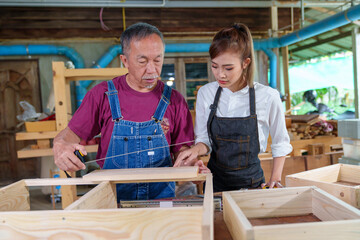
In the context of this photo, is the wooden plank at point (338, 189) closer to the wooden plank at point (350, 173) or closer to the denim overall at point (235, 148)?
the denim overall at point (235, 148)

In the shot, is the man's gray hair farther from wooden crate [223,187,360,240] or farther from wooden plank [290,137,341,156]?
wooden plank [290,137,341,156]

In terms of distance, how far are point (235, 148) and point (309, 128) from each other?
3533 mm

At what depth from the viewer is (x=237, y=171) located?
219 centimetres

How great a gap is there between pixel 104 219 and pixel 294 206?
0.91 m

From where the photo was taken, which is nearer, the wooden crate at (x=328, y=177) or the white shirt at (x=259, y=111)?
the wooden crate at (x=328, y=177)

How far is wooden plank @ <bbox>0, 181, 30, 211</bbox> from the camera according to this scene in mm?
1513

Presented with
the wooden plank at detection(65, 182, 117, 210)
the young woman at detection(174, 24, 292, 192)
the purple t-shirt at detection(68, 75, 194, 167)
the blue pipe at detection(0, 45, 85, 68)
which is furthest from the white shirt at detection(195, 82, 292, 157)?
the blue pipe at detection(0, 45, 85, 68)

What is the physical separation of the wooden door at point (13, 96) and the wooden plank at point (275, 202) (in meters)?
6.79

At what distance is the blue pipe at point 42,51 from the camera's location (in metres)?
6.68

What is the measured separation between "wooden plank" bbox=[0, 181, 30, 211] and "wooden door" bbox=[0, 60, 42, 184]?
19.5 feet

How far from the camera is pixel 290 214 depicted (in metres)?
1.45

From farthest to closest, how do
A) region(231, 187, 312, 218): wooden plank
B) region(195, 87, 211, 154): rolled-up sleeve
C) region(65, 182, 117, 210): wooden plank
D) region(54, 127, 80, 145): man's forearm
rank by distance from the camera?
1. region(195, 87, 211, 154): rolled-up sleeve
2. region(54, 127, 80, 145): man's forearm
3. region(231, 187, 312, 218): wooden plank
4. region(65, 182, 117, 210): wooden plank

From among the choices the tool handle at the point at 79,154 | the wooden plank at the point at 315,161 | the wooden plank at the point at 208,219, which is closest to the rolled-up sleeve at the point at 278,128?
the wooden plank at the point at 208,219

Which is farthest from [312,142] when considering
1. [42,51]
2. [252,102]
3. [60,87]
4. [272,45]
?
[42,51]
